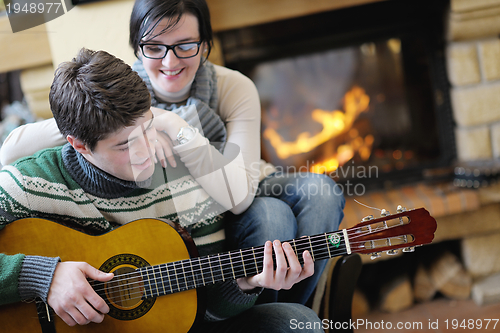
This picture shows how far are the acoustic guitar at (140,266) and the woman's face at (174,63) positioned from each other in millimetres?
330

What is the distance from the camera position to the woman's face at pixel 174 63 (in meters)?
0.88

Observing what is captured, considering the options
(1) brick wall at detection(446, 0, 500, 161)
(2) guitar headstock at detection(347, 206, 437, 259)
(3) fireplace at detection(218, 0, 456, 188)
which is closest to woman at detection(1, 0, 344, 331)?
(2) guitar headstock at detection(347, 206, 437, 259)

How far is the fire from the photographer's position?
166 centimetres

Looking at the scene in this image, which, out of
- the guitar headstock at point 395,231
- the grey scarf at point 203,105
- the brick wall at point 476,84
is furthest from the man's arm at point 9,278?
the brick wall at point 476,84

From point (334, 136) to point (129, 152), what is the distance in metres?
1.07

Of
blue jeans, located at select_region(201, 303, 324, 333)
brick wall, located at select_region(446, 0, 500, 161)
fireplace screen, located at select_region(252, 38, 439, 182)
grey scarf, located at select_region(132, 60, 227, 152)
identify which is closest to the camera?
blue jeans, located at select_region(201, 303, 324, 333)

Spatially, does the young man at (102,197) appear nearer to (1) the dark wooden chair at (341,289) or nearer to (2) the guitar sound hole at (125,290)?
(2) the guitar sound hole at (125,290)

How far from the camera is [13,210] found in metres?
0.79

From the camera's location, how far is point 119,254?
793 millimetres

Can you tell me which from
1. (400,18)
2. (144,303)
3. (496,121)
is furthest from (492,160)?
(144,303)

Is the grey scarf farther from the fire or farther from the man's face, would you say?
the fire

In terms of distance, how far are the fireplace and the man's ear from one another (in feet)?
2.89

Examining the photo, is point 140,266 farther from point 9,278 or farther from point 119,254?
point 9,278

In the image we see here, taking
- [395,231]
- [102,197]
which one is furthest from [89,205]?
[395,231]
